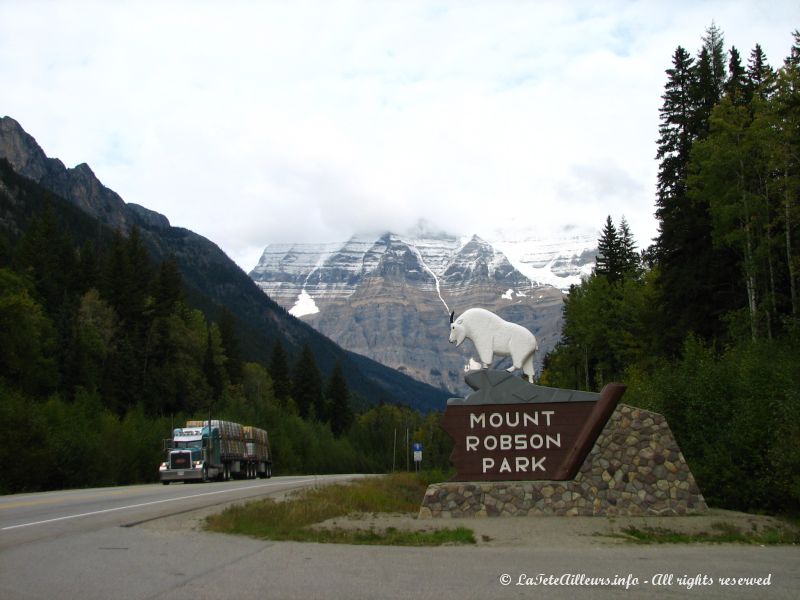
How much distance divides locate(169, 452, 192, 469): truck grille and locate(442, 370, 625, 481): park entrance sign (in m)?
29.9

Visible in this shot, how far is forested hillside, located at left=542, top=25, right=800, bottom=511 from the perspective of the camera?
22.5 metres

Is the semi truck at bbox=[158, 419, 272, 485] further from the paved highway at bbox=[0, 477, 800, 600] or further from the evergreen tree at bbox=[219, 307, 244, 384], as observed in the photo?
the evergreen tree at bbox=[219, 307, 244, 384]

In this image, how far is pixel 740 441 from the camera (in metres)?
22.3


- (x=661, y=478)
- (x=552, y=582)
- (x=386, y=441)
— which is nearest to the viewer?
(x=552, y=582)

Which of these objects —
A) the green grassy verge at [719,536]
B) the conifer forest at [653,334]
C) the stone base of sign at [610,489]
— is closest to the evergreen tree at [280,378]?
the conifer forest at [653,334]

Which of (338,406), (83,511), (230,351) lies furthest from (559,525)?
(338,406)

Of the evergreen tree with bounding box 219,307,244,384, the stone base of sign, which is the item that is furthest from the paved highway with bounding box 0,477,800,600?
the evergreen tree with bounding box 219,307,244,384

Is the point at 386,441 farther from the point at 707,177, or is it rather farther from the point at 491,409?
the point at 491,409

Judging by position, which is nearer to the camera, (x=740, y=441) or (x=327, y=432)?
(x=740, y=441)

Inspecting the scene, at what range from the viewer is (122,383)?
87.4 metres

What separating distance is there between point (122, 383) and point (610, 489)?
248 ft

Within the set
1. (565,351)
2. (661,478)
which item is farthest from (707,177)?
(565,351)

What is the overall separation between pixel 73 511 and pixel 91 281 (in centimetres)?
7721

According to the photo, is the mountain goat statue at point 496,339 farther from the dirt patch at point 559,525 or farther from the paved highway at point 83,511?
the paved highway at point 83,511
